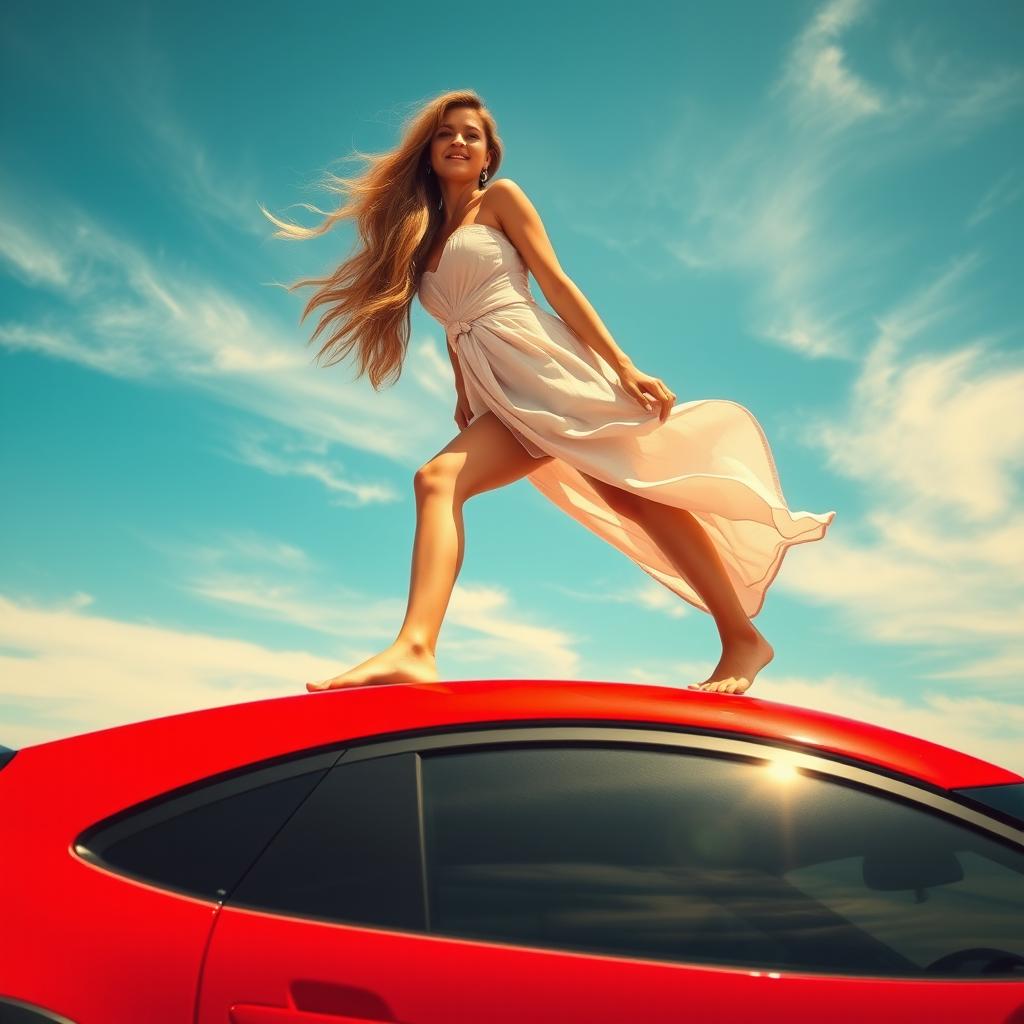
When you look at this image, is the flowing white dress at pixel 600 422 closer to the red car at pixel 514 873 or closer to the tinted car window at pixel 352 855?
the red car at pixel 514 873

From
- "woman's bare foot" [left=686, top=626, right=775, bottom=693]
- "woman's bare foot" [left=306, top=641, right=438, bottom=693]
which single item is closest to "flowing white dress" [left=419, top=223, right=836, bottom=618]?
"woman's bare foot" [left=686, top=626, right=775, bottom=693]

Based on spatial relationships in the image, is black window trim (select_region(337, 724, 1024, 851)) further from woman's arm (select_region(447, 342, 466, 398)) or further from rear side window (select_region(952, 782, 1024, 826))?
woman's arm (select_region(447, 342, 466, 398))

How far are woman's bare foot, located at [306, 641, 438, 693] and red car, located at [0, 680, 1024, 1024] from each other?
0.77 meters

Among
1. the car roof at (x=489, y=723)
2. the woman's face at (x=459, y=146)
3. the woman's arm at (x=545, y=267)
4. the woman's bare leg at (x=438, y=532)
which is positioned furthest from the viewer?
the woman's face at (x=459, y=146)

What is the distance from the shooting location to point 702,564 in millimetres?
3268

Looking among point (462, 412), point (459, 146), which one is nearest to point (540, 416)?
point (462, 412)

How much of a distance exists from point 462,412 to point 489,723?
2209 mm

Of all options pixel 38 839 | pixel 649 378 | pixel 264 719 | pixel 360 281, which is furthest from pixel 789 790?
pixel 360 281

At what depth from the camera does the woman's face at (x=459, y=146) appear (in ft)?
12.2

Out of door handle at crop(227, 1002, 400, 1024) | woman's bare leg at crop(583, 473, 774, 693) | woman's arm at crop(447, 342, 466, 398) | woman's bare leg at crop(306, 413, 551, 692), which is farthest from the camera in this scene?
woman's arm at crop(447, 342, 466, 398)

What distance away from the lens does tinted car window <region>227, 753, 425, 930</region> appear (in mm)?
1434

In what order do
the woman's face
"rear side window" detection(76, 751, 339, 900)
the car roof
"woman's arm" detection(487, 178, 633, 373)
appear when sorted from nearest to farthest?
"rear side window" detection(76, 751, 339, 900), the car roof, "woman's arm" detection(487, 178, 633, 373), the woman's face

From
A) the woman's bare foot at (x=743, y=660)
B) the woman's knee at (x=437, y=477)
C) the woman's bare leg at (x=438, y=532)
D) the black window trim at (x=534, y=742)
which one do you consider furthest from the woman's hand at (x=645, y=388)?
the black window trim at (x=534, y=742)

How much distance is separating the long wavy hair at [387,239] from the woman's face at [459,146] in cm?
5
